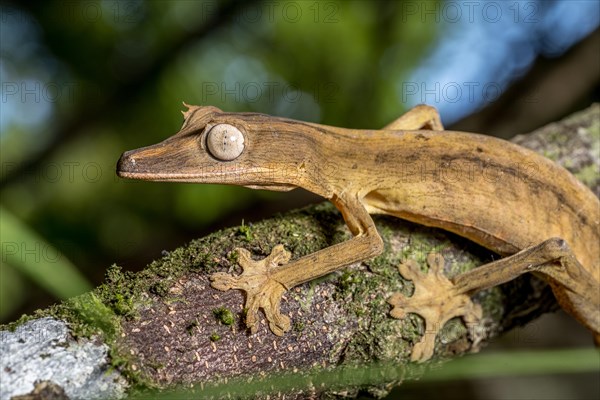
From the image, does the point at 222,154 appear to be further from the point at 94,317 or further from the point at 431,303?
the point at 431,303

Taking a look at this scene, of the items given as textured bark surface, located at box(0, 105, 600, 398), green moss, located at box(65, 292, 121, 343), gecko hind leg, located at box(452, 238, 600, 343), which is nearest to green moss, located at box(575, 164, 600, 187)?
gecko hind leg, located at box(452, 238, 600, 343)

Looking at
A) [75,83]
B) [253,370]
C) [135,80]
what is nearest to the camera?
[253,370]

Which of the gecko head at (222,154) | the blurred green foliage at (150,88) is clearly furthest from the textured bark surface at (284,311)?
the blurred green foliage at (150,88)

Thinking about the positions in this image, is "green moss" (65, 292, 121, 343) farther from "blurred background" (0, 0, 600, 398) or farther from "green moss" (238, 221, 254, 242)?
"blurred background" (0, 0, 600, 398)

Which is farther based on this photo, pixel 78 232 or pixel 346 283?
pixel 78 232

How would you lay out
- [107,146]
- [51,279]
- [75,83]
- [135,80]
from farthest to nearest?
[107,146]
[75,83]
[135,80]
[51,279]

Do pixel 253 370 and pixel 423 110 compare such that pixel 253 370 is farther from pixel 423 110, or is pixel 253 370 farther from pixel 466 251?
pixel 423 110

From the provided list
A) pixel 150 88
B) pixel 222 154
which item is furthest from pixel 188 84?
pixel 222 154

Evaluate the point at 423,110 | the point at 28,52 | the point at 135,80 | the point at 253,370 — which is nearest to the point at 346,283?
the point at 253,370

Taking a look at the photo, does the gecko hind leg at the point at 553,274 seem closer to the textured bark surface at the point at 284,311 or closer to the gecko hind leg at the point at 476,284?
the gecko hind leg at the point at 476,284
